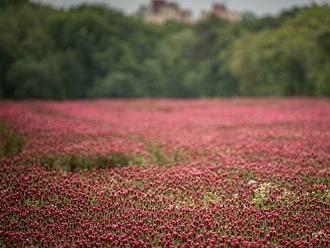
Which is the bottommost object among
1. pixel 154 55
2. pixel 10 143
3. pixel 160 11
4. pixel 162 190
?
pixel 162 190

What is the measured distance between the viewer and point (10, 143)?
14719 millimetres

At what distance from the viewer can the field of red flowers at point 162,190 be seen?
7797 mm

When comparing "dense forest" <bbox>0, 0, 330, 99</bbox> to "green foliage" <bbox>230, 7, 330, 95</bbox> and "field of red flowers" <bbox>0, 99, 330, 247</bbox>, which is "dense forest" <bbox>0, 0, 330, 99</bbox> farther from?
"field of red flowers" <bbox>0, 99, 330, 247</bbox>

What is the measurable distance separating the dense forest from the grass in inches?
1414

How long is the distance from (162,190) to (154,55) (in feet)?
207

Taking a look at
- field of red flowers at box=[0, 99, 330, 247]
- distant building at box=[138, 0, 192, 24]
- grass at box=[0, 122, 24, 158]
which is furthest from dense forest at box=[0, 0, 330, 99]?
distant building at box=[138, 0, 192, 24]

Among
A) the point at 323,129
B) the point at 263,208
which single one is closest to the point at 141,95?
the point at 323,129

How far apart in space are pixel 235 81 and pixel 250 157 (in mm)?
57720

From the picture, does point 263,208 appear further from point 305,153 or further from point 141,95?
point 141,95

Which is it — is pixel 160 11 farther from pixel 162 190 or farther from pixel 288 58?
pixel 162 190

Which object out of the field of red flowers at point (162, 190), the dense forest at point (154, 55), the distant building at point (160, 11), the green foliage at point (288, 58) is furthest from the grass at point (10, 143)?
the distant building at point (160, 11)

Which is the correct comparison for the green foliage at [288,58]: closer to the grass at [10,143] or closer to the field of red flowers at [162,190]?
the field of red flowers at [162,190]

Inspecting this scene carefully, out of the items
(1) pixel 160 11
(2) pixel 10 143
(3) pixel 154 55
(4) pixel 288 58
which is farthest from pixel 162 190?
(1) pixel 160 11

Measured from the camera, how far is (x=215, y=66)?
70500mm
